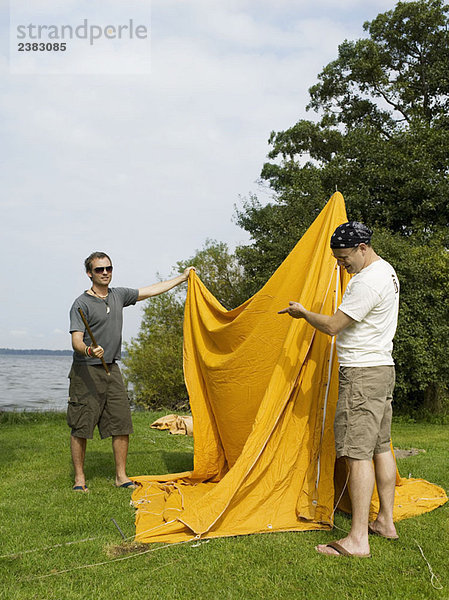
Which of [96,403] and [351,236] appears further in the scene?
[96,403]

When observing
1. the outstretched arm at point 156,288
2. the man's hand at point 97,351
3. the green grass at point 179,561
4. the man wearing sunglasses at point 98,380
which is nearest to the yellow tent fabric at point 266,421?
the green grass at point 179,561

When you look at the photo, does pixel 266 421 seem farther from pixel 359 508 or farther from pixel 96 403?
pixel 96 403

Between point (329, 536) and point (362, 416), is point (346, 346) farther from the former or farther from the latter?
point (329, 536)

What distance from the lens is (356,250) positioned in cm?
364

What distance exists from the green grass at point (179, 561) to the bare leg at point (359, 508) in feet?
0.31

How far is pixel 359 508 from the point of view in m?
3.40

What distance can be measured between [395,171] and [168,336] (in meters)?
8.44

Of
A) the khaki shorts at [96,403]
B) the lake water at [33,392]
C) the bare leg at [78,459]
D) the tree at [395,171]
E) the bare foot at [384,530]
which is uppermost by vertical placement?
the tree at [395,171]

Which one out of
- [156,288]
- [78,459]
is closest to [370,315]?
[156,288]

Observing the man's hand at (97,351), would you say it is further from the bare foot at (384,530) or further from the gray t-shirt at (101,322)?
the bare foot at (384,530)

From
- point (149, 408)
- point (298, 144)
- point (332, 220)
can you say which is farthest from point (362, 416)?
point (298, 144)

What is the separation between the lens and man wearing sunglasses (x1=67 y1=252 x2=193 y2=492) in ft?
16.3

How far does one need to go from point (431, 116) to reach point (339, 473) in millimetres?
16029

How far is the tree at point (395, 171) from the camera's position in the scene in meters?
12.3
